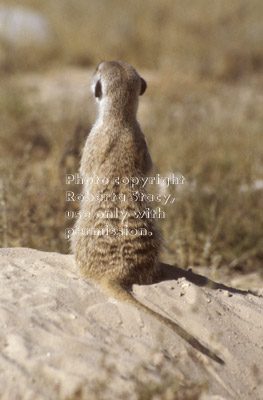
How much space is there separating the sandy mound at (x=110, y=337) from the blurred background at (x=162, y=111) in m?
1.11

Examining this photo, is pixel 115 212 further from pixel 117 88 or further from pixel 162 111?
pixel 162 111

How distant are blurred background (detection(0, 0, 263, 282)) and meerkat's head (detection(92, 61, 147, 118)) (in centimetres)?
117

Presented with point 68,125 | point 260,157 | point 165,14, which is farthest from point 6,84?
point 165,14

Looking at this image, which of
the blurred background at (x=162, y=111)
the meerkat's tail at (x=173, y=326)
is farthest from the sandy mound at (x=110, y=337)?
the blurred background at (x=162, y=111)

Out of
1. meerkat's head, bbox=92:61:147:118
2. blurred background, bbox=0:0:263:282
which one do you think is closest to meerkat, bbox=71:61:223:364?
meerkat's head, bbox=92:61:147:118

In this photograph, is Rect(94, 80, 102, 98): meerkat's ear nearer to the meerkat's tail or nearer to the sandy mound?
the sandy mound

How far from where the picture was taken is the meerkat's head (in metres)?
3.08

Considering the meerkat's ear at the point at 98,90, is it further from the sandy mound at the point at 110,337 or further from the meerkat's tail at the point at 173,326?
the meerkat's tail at the point at 173,326

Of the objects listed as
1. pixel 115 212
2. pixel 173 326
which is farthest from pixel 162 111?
pixel 173 326

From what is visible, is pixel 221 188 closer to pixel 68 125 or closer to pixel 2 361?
pixel 68 125

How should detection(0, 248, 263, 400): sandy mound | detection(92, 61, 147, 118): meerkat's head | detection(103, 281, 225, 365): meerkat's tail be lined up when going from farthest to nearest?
detection(92, 61, 147, 118): meerkat's head
detection(103, 281, 225, 365): meerkat's tail
detection(0, 248, 263, 400): sandy mound

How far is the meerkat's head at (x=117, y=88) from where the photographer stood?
3.08 metres

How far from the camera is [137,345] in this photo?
2.37m

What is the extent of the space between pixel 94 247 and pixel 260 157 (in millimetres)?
3351
